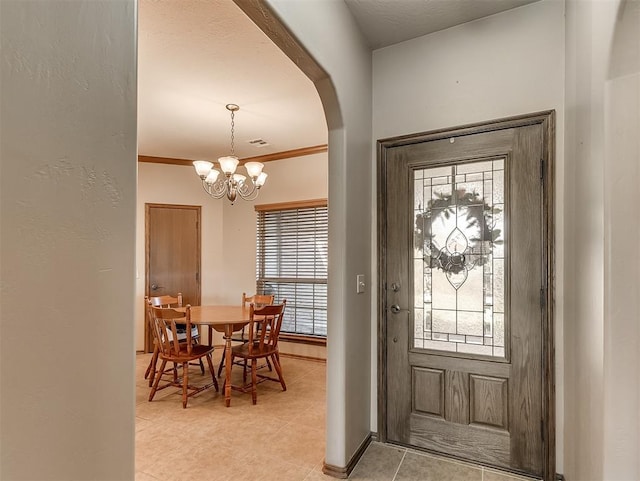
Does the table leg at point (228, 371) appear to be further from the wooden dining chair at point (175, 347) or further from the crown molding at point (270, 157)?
the crown molding at point (270, 157)

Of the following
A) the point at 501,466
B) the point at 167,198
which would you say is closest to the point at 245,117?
the point at 167,198

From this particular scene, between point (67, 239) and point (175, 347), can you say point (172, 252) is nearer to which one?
point (175, 347)

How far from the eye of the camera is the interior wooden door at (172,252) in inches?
206

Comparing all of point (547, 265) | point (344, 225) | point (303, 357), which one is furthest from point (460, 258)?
point (303, 357)

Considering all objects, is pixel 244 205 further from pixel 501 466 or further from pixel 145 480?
pixel 501 466

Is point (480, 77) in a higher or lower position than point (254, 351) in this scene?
higher

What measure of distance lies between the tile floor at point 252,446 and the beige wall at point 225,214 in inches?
66.1

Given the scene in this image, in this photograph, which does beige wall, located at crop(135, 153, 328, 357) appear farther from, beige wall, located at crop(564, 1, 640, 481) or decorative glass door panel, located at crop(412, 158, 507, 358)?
beige wall, located at crop(564, 1, 640, 481)

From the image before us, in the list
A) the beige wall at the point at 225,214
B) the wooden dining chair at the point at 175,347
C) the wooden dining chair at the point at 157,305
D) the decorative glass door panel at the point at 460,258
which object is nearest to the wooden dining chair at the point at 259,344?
the wooden dining chair at the point at 175,347

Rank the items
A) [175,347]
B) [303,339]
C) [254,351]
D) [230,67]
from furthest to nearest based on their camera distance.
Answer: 1. [303,339]
2. [254,351]
3. [175,347]
4. [230,67]

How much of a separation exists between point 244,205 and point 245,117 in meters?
1.86

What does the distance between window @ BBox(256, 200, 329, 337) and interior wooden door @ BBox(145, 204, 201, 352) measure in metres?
1.06

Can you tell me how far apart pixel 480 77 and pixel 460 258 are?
1.20 meters

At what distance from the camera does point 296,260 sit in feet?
16.5
